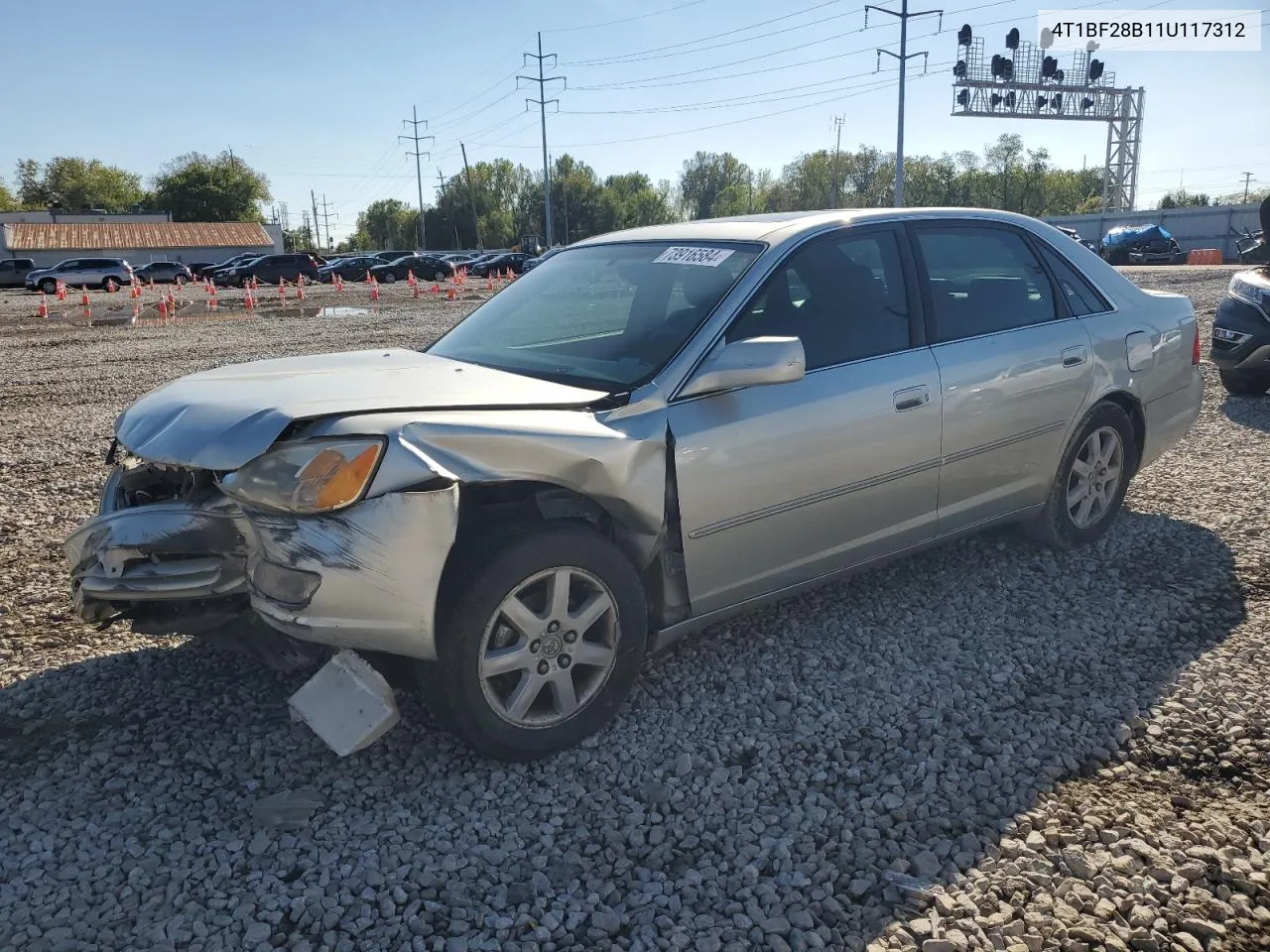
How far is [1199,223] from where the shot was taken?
4728 cm

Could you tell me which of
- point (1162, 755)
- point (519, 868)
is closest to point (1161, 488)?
point (1162, 755)

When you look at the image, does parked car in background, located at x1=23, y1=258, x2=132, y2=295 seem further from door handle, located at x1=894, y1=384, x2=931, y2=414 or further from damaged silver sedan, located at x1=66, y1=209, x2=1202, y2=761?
door handle, located at x1=894, y1=384, x2=931, y2=414

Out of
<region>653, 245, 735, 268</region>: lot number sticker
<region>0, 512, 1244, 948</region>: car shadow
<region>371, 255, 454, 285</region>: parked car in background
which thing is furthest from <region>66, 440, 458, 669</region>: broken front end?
<region>371, 255, 454, 285</region>: parked car in background

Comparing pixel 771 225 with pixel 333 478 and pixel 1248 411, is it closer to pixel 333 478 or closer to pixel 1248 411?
pixel 333 478

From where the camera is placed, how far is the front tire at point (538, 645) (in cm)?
275

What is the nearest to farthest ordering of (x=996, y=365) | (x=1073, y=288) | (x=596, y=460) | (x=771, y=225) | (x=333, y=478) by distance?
(x=333, y=478) → (x=596, y=460) → (x=771, y=225) → (x=996, y=365) → (x=1073, y=288)

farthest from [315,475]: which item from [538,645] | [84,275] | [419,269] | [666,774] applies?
[419,269]

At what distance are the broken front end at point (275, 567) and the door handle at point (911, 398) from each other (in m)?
1.85

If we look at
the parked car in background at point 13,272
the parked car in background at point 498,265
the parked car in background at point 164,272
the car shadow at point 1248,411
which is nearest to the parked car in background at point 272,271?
the parked car in background at point 164,272

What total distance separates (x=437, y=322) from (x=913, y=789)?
691 inches

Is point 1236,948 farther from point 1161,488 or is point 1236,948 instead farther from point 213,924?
point 1161,488

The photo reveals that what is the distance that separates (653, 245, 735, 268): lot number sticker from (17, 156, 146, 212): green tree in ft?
392

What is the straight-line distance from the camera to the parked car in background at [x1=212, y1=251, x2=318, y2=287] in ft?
140

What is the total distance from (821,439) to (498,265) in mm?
50554
